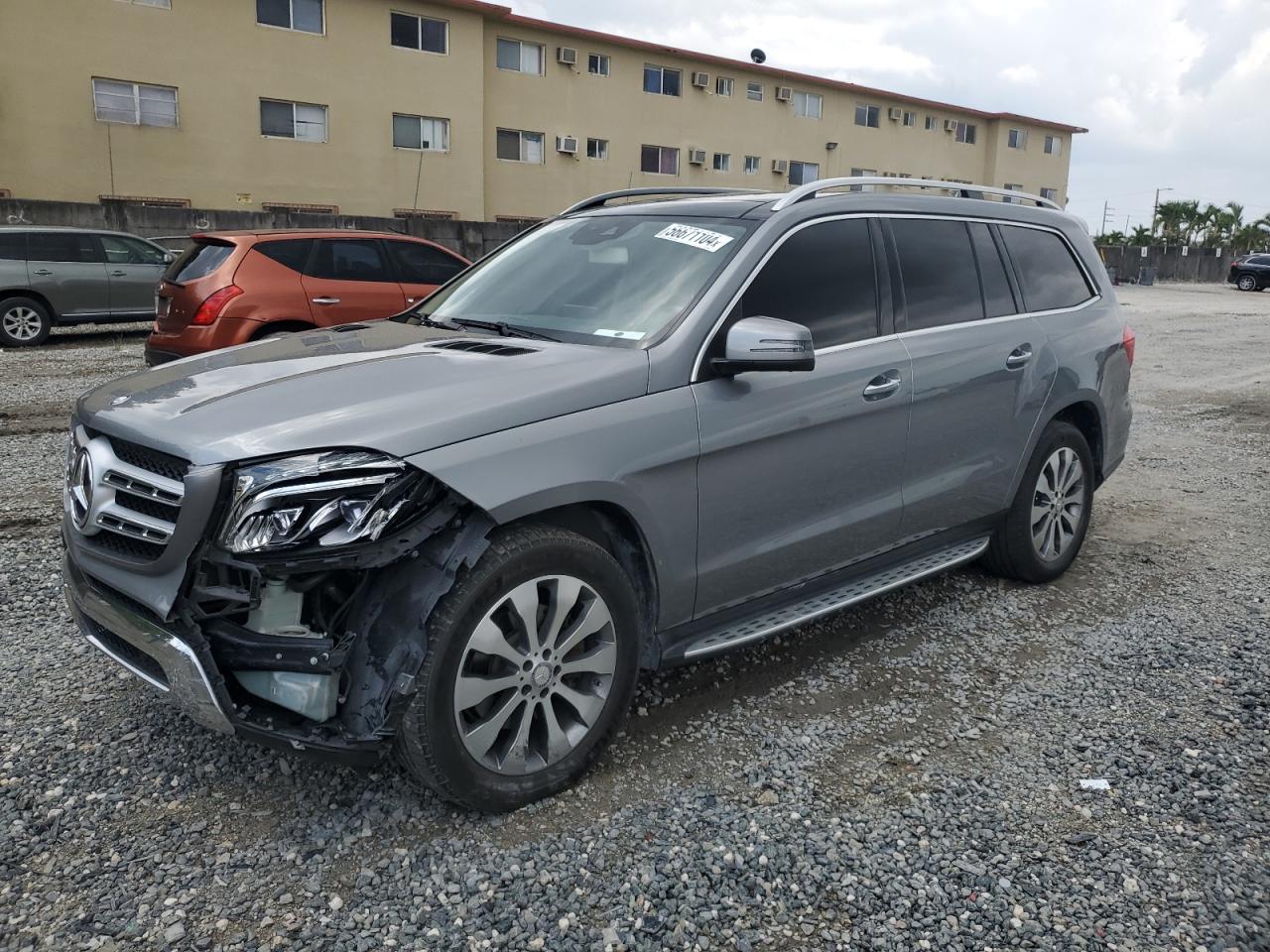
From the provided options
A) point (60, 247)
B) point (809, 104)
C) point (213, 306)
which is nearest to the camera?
point (213, 306)

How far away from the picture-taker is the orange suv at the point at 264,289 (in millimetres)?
8852

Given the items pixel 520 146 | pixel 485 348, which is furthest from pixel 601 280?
pixel 520 146

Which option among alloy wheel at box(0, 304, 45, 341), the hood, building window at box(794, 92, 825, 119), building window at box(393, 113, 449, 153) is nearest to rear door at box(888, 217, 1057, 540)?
the hood

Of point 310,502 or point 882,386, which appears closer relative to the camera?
point 310,502

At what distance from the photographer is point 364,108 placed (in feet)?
90.2

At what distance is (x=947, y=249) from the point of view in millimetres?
4379

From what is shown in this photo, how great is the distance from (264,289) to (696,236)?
6.48m

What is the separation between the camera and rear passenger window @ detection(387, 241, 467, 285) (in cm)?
1060

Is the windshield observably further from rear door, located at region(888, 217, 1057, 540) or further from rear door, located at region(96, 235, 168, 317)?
rear door, located at region(96, 235, 168, 317)

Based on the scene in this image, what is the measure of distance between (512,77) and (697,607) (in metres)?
30.8

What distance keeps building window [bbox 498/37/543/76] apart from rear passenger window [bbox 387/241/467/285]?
22.5 meters

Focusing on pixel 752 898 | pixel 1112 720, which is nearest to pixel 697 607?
pixel 752 898

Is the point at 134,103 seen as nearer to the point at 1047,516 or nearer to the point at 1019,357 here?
the point at 1019,357

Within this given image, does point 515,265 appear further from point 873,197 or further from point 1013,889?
point 1013,889
